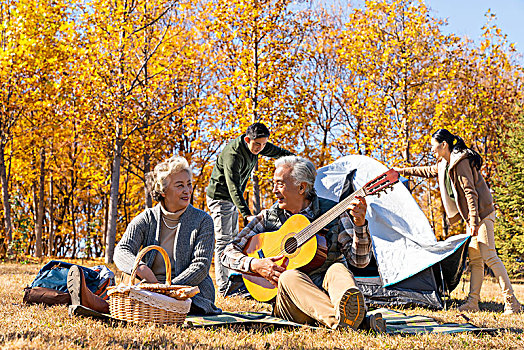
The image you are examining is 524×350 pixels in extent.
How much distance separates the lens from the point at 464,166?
5004 mm

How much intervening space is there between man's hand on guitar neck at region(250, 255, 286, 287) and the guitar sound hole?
0.06m

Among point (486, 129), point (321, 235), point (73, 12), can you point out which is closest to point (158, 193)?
point (321, 235)

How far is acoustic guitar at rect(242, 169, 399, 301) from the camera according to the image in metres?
3.21

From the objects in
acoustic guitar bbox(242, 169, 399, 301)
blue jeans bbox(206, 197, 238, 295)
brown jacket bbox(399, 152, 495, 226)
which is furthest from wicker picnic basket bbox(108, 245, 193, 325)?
brown jacket bbox(399, 152, 495, 226)

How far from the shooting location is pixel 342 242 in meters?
3.25

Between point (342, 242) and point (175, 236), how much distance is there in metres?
1.16

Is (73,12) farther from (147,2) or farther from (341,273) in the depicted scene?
(341,273)

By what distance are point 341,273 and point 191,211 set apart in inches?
46.7

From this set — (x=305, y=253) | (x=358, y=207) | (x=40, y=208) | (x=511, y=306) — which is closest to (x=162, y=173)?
(x=305, y=253)

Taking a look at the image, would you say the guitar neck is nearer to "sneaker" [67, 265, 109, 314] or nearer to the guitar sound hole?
the guitar sound hole

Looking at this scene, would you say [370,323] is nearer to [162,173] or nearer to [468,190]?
[162,173]

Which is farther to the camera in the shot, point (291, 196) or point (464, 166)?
point (464, 166)

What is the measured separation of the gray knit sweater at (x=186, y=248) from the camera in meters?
3.34

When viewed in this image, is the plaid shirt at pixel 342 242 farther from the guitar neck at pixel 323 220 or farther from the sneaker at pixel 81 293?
the sneaker at pixel 81 293
